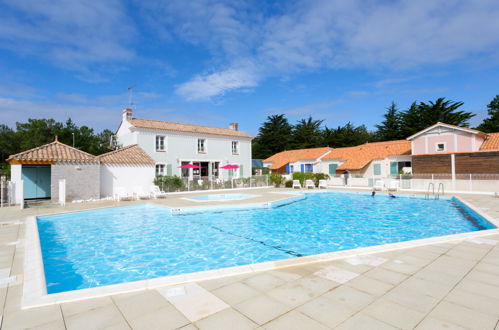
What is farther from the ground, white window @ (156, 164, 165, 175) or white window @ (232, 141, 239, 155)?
white window @ (232, 141, 239, 155)

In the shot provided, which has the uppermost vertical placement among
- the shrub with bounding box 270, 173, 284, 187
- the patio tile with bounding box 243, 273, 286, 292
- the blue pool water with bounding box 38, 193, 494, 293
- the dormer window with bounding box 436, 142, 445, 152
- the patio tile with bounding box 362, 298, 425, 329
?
the dormer window with bounding box 436, 142, 445, 152

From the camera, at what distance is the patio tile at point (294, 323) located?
2.77 metres

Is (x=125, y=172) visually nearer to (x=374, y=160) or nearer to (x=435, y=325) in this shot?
(x=435, y=325)

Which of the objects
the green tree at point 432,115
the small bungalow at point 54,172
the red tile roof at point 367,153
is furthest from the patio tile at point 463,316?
the green tree at point 432,115

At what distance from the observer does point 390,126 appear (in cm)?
4575

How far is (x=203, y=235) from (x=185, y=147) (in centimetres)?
1707

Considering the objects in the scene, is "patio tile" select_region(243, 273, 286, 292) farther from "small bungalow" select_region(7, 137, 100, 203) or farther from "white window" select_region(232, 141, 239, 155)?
"white window" select_region(232, 141, 239, 155)

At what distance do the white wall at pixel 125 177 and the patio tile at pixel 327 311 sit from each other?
16.1 meters

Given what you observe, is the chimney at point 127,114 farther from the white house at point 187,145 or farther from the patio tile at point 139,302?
the patio tile at point 139,302

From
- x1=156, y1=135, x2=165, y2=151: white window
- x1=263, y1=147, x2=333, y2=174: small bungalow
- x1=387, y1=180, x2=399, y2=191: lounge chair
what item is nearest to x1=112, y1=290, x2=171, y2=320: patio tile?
x1=156, y1=135, x2=165, y2=151: white window

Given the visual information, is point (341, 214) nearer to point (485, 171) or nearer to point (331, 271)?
point (331, 271)

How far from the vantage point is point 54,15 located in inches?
475

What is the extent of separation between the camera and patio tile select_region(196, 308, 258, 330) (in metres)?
2.79

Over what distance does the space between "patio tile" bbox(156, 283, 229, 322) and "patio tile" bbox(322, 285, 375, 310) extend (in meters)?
1.43
